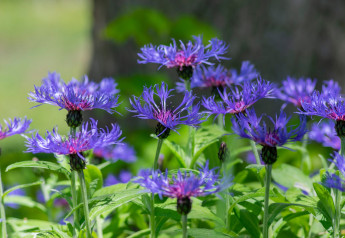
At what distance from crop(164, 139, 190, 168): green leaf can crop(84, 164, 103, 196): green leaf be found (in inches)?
10.7

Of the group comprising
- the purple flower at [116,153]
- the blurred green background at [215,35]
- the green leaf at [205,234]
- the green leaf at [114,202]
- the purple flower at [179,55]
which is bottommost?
the green leaf at [205,234]

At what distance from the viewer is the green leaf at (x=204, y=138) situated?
1.81m

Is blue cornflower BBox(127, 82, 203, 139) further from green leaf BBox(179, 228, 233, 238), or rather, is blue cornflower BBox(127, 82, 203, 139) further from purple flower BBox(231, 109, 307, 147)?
green leaf BBox(179, 228, 233, 238)

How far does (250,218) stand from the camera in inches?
64.2

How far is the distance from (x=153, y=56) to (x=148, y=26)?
226 centimetres

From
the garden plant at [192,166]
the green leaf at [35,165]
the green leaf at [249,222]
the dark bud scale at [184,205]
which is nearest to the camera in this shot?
the dark bud scale at [184,205]

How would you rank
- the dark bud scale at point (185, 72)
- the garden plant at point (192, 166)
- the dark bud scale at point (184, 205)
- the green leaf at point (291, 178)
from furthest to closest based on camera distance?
the green leaf at point (291, 178) → the dark bud scale at point (185, 72) → the garden plant at point (192, 166) → the dark bud scale at point (184, 205)

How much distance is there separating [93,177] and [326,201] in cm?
84

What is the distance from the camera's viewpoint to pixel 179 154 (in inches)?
73.2

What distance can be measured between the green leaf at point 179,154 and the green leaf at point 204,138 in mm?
38

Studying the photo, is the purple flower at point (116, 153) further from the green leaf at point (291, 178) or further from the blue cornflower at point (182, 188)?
the blue cornflower at point (182, 188)

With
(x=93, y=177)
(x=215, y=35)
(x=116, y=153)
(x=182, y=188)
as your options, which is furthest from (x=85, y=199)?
(x=215, y=35)

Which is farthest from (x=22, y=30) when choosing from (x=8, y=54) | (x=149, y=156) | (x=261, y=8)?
(x=149, y=156)

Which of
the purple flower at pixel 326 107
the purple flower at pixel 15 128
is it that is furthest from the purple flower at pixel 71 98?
the purple flower at pixel 326 107
